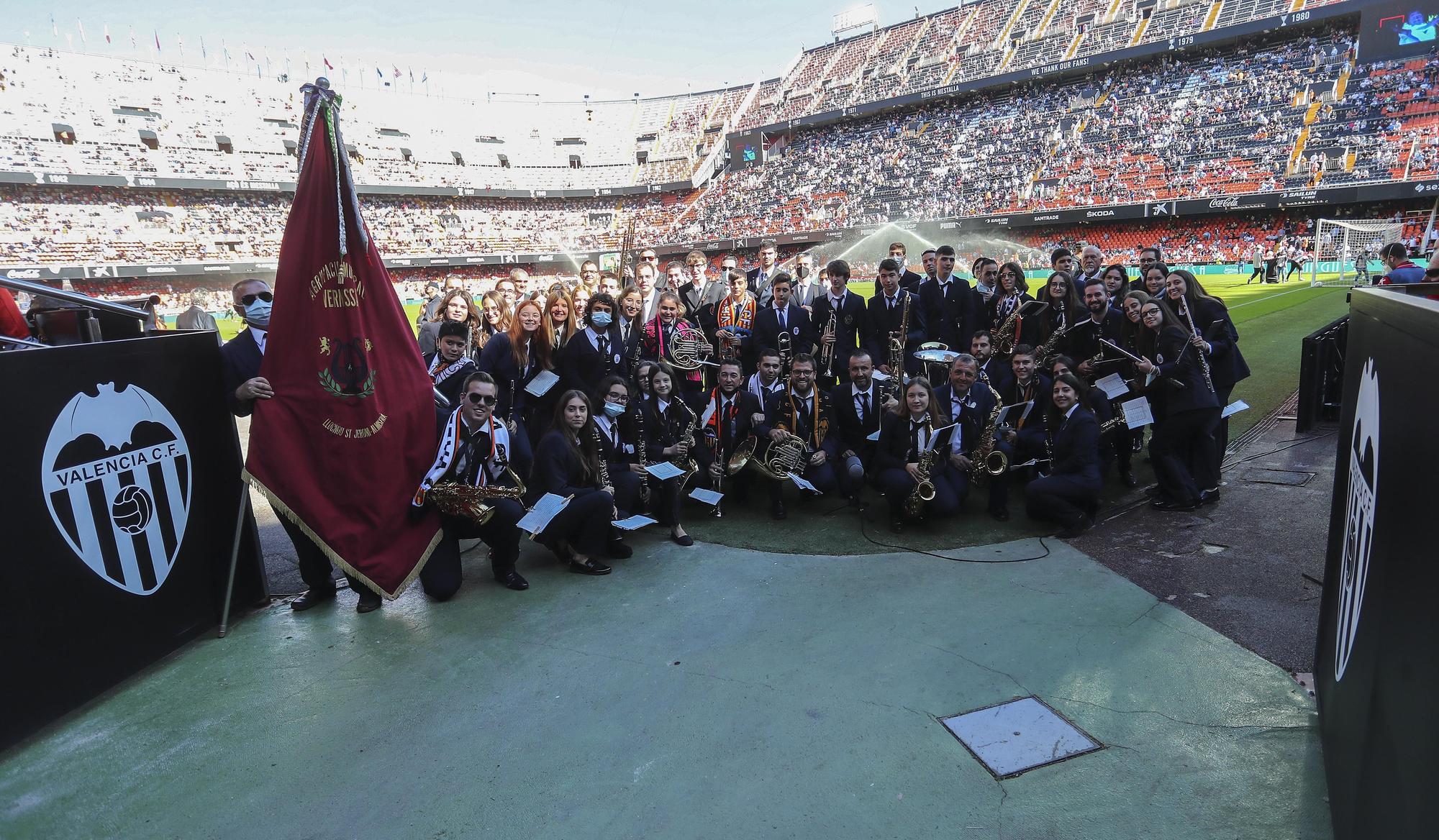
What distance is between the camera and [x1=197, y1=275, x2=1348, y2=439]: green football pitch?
10.2 metres

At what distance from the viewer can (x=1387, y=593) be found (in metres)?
1.94

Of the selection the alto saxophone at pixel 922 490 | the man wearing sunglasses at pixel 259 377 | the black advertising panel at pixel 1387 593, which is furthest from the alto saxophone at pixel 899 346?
the man wearing sunglasses at pixel 259 377

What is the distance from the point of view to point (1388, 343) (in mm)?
2221

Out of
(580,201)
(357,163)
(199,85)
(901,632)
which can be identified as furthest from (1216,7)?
(199,85)

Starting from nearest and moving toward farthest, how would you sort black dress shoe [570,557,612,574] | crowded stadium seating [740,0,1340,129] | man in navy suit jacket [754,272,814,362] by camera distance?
1. black dress shoe [570,557,612,574]
2. man in navy suit jacket [754,272,814,362]
3. crowded stadium seating [740,0,1340,129]

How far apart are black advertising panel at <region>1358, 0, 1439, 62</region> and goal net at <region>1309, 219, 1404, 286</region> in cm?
712

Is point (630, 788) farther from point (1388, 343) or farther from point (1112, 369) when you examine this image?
point (1112, 369)

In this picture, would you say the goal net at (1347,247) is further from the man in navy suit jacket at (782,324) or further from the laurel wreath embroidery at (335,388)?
the laurel wreath embroidery at (335,388)

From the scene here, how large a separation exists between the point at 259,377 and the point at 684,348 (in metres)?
4.04

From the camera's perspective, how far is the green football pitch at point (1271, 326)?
10.2m

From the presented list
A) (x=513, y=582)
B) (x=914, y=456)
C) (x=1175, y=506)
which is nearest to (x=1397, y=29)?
(x=1175, y=506)

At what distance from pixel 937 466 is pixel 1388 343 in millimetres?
4168

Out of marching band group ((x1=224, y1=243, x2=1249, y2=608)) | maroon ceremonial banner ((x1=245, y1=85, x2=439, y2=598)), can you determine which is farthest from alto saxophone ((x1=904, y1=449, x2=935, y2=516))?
maroon ceremonial banner ((x1=245, y1=85, x2=439, y2=598))

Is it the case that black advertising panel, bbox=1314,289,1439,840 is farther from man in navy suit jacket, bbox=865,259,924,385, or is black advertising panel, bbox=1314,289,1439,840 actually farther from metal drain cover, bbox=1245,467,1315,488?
man in navy suit jacket, bbox=865,259,924,385
